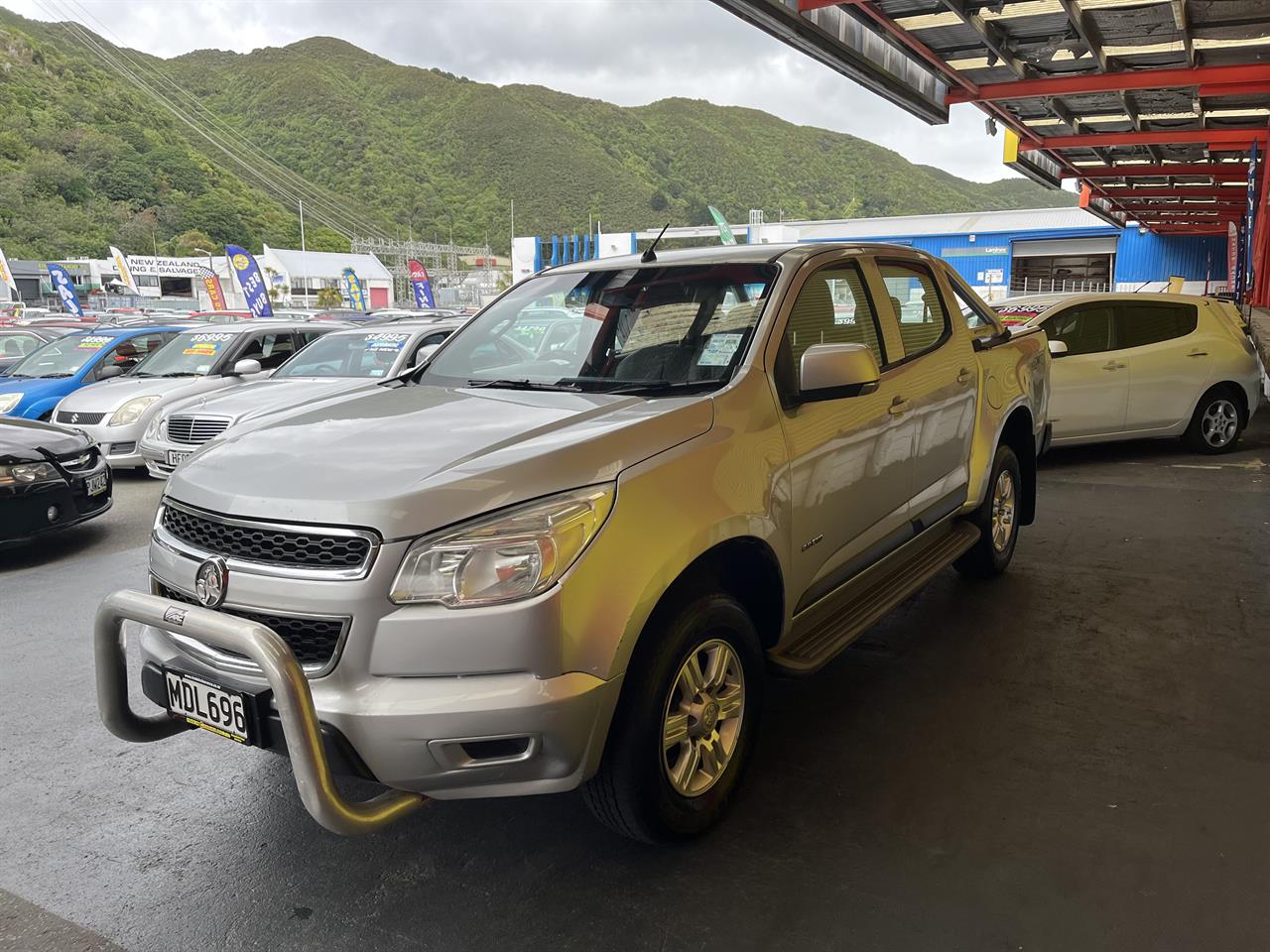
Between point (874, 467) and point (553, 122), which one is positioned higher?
point (553, 122)

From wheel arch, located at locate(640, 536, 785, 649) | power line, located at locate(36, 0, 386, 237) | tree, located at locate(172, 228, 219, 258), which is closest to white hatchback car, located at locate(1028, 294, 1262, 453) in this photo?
wheel arch, located at locate(640, 536, 785, 649)

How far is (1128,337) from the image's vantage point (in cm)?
A: 914

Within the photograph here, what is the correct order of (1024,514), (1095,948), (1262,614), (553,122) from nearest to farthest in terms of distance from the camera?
(1095,948) → (1262,614) → (1024,514) → (553,122)

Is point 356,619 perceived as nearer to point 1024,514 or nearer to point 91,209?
point 1024,514

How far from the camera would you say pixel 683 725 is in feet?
9.09

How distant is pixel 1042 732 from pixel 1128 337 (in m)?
6.85

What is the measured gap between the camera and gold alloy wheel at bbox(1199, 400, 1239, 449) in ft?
31.6

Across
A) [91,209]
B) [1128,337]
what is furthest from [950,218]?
[91,209]

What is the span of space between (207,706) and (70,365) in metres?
10.6

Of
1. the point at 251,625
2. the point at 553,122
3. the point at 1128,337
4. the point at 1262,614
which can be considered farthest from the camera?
the point at 553,122

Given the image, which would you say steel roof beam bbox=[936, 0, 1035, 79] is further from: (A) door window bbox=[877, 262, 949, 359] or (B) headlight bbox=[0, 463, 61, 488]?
(B) headlight bbox=[0, 463, 61, 488]

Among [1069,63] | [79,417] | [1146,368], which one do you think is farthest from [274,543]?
[1069,63]

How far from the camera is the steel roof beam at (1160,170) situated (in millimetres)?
18672

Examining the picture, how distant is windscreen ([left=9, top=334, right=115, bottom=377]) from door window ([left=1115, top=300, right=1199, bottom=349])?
11.2 meters
